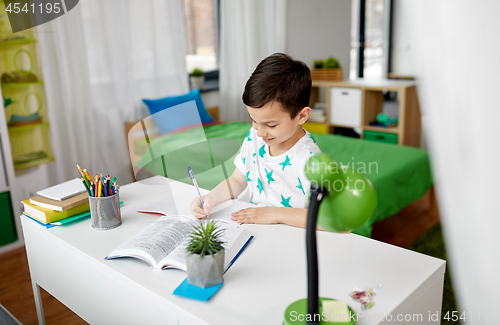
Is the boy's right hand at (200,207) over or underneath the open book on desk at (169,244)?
over

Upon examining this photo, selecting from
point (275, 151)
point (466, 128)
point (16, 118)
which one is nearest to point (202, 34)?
point (16, 118)

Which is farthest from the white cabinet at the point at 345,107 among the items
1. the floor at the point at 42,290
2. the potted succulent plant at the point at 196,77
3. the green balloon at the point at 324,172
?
the green balloon at the point at 324,172

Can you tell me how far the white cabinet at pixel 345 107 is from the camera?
3.39m

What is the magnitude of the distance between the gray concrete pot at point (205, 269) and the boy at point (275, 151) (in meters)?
0.31

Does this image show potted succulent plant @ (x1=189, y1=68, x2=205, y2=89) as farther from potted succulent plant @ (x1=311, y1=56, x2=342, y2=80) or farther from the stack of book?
the stack of book

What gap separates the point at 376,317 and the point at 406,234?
1.83 metres

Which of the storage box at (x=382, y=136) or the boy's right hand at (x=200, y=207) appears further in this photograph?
the storage box at (x=382, y=136)

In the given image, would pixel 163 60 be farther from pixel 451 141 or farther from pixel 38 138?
pixel 451 141

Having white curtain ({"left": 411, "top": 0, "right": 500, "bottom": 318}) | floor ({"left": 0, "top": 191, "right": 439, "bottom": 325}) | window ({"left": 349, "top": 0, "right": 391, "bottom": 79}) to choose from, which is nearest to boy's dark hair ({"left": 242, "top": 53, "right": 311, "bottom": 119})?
white curtain ({"left": 411, "top": 0, "right": 500, "bottom": 318})

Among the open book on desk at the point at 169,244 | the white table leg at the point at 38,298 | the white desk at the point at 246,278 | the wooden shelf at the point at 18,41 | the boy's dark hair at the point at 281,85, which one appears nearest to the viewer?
the white desk at the point at 246,278

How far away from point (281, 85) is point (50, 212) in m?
0.72

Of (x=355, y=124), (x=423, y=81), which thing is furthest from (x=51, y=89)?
(x=423, y=81)

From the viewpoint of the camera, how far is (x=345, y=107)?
3.47 meters

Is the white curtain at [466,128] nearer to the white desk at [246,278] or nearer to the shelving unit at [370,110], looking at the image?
the white desk at [246,278]
